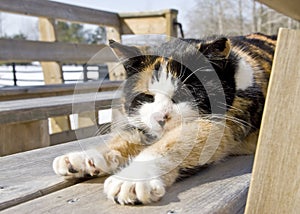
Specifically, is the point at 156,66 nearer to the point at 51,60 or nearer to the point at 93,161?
the point at 93,161

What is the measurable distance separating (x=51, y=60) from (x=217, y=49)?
2.05 metres

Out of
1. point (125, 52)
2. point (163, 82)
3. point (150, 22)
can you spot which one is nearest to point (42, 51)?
point (150, 22)

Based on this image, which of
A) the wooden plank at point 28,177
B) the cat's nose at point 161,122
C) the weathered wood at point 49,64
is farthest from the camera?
the weathered wood at point 49,64

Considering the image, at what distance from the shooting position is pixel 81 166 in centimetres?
76

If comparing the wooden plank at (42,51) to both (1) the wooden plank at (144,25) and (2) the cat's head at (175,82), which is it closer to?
(1) the wooden plank at (144,25)

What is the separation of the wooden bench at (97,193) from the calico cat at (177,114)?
25 mm

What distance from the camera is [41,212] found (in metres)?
0.58

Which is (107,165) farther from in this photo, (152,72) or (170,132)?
(152,72)

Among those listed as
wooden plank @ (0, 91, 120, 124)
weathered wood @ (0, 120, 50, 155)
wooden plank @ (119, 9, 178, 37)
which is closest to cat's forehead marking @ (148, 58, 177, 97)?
wooden plank @ (0, 91, 120, 124)

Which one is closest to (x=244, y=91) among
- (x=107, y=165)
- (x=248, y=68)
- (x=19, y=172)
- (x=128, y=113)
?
(x=248, y=68)

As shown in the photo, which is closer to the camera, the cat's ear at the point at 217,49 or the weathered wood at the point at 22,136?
the cat's ear at the point at 217,49

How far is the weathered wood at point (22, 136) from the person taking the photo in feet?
5.84

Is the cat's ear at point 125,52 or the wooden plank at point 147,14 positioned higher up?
the wooden plank at point 147,14

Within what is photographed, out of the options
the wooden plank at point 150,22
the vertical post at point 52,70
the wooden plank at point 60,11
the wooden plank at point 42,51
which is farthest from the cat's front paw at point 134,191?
the wooden plank at point 150,22
